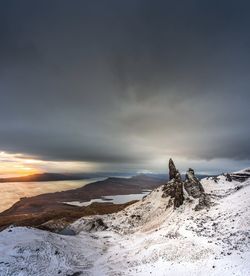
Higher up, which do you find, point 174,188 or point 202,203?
point 174,188

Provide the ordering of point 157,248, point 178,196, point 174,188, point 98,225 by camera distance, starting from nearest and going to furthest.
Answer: point 157,248 → point 178,196 → point 98,225 → point 174,188

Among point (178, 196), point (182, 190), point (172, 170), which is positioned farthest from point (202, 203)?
point (172, 170)

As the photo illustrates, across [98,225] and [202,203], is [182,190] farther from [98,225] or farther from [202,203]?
[98,225]

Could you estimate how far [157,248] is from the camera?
37000 millimetres

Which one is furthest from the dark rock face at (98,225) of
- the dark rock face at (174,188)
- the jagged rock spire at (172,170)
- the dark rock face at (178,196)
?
the jagged rock spire at (172,170)

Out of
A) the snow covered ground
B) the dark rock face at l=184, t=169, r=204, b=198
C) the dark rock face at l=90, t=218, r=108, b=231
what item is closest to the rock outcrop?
the dark rock face at l=184, t=169, r=204, b=198

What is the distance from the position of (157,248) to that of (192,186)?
27.0 metres

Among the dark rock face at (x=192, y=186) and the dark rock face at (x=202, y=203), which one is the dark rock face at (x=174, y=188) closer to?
the dark rock face at (x=192, y=186)

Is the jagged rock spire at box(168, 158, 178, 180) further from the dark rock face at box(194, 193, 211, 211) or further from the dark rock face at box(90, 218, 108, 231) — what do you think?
the dark rock face at box(90, 218, 108, 231)

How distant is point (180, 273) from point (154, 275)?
9.90ft

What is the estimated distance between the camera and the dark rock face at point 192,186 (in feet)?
190

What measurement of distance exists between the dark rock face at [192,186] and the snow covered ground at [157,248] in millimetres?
3998

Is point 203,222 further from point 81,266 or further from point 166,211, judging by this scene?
point 81,266

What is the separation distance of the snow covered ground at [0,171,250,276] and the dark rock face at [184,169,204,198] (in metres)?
4.00
